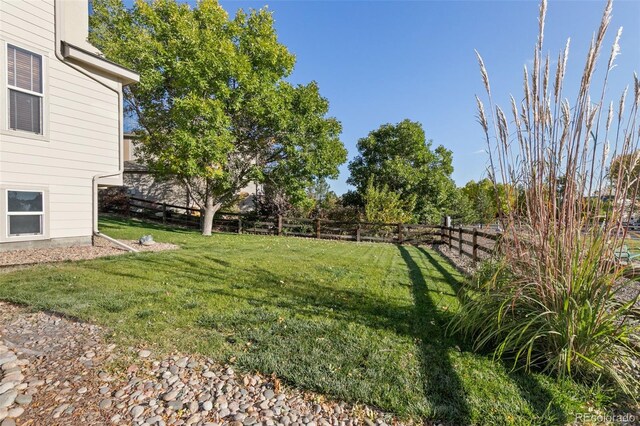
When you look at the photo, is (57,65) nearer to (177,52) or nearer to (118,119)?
(118,119)

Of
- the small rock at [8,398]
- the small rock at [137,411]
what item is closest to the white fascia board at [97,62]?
the small rock at [8,398]

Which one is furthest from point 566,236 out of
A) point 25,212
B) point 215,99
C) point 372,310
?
point 215,99

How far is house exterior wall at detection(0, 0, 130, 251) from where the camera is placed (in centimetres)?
593

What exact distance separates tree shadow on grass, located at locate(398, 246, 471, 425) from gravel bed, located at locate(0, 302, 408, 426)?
15.4 inches

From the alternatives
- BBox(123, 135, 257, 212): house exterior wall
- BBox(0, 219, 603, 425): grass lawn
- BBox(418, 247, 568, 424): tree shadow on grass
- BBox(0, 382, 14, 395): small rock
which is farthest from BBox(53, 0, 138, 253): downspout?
BBox(123, 135, 257, 212): house exterior wall

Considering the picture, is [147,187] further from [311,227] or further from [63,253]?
[63,253]

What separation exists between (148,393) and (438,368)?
2204mm

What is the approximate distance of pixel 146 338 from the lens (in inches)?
105

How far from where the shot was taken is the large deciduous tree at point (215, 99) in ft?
31.4

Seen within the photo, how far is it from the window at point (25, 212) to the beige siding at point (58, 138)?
132 mm

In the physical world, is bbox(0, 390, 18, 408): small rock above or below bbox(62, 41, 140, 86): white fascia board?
below

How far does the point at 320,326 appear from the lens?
10.1ft

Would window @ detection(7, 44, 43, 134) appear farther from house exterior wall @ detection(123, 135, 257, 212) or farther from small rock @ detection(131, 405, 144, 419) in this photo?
house exterior wall @ detection(123, 135, 257, 212)

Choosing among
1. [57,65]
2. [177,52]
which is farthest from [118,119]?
[177,52]
